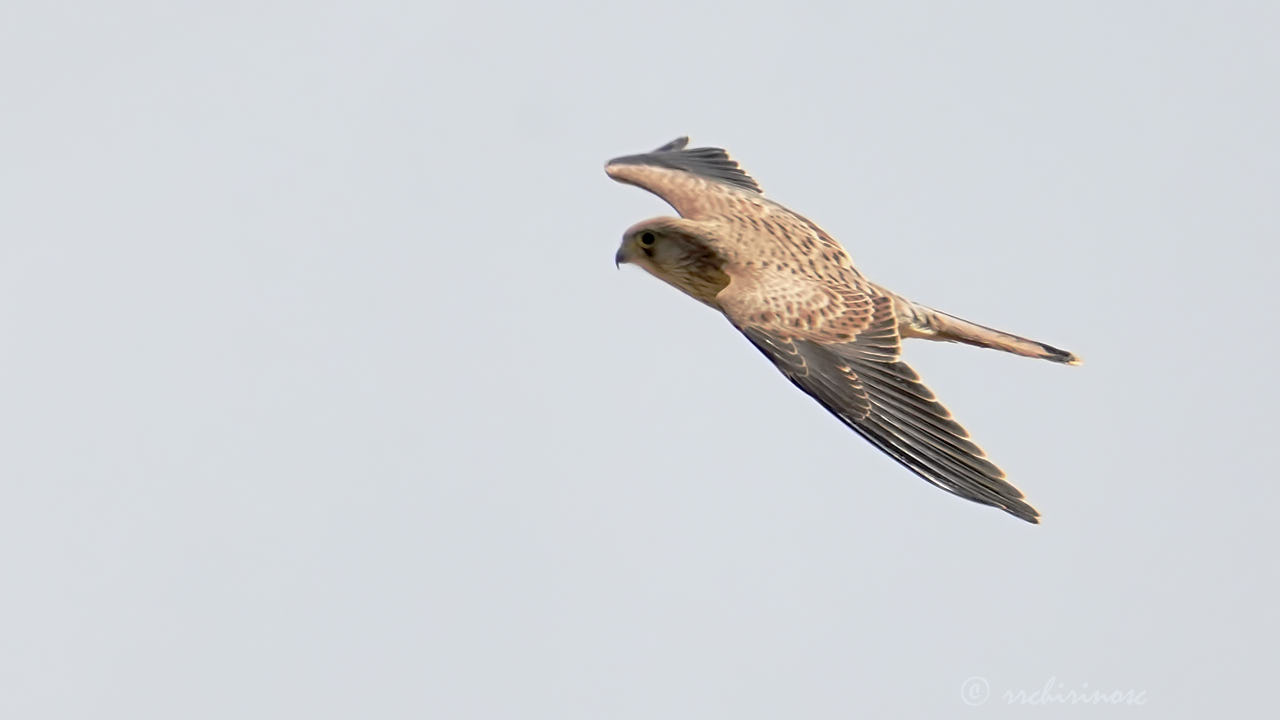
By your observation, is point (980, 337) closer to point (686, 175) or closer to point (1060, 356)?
point (1060, 356)

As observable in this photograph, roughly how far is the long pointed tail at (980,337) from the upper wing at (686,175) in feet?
5.42

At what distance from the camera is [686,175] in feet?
43.4

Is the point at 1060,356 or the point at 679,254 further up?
the point at 679,254

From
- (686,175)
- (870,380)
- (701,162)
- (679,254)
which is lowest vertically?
(870,380)

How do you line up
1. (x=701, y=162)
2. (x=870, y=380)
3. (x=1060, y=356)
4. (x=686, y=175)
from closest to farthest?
(x=870, y=380) → (x=1060, y=356) → (x=686, y=175) → (x=701, y=162)

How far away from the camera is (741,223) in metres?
12.0

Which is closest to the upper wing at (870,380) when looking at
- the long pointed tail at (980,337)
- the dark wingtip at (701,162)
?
the long pointed tail at (980,337)

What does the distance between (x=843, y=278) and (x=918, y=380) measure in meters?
1.29

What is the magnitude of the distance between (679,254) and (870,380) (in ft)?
6.41

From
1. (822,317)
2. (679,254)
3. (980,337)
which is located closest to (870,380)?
(822,317)

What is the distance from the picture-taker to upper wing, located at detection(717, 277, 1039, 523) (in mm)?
9547

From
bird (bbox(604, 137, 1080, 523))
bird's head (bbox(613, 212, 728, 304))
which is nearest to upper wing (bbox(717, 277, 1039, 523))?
bird (bbox(604, 137, 1080, 523))

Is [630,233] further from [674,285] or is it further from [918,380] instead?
[918,380]

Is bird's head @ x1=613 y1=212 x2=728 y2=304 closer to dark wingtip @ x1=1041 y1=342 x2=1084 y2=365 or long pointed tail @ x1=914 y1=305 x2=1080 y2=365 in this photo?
long pointed tail @ x1=914 y1=305 x2=1080 y2=365
